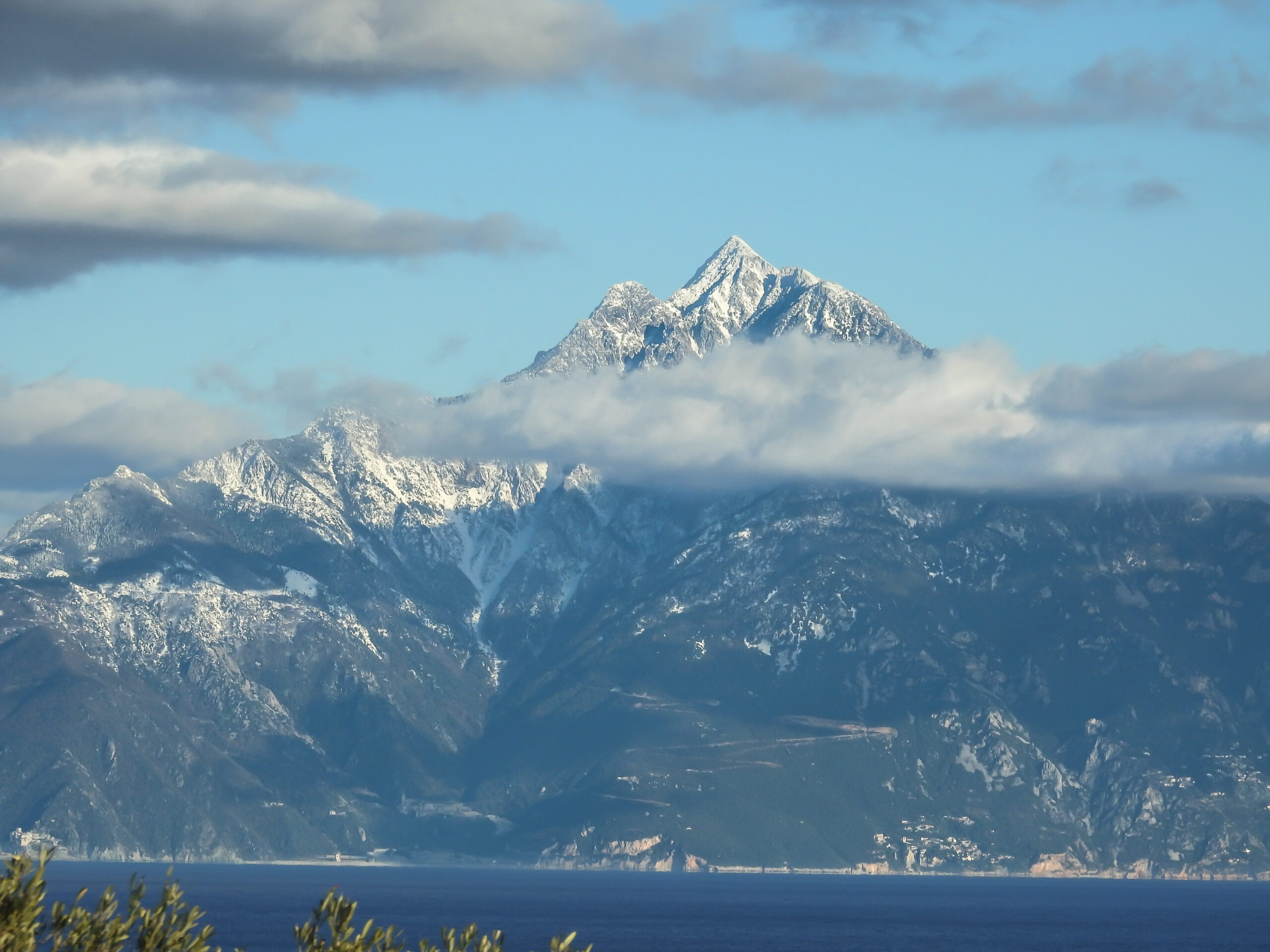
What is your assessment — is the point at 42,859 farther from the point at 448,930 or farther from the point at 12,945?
the point at 448,930

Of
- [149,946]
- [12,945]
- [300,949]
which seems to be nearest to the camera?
[12,945]

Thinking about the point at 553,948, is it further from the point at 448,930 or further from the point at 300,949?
the point at 300,949

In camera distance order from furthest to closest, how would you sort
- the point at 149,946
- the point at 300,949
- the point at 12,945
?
the point at 300,949
the point at 149,946
the point at 12,945

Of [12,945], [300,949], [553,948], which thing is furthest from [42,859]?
[553,948]

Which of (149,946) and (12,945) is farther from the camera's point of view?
(149,946)

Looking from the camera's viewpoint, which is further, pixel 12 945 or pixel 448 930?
pixel 448 930

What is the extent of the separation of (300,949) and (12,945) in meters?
16.9

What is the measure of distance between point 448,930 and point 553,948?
1058 cm

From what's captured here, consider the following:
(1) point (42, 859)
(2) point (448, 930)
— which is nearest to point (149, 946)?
(1) point (42, 859)

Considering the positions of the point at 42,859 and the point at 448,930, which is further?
the point at 448,930

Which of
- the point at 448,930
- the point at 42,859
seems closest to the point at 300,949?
the point at 448,930

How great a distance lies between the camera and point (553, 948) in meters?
84.9

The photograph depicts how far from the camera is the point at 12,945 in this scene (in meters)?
82.6

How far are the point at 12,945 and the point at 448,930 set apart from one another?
2031 centimetres
